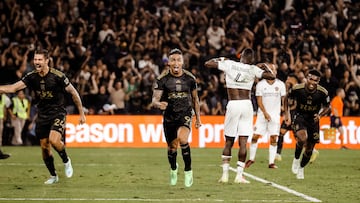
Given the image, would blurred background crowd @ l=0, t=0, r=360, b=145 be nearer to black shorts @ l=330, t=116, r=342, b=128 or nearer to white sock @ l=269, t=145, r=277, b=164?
black shorts @ l=330, t=116, r=342, b=128

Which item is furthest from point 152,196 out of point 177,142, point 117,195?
point 177,142

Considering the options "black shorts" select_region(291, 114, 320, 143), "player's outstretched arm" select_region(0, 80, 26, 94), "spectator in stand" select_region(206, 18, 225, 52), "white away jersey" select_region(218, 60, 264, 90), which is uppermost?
"spectator in stand" select_region(206, 18, 225, 52)

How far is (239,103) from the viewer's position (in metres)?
16.2

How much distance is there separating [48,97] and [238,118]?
3761 millimetres

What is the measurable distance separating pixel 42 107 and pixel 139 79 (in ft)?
49.1

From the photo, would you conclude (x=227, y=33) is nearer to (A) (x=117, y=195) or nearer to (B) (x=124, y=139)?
(B) (x=124, y=139)

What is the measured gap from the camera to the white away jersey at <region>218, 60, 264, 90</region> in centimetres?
1596

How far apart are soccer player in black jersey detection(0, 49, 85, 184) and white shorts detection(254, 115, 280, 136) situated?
6.98 meters

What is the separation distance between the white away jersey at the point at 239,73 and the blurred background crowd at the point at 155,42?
13.1 metres

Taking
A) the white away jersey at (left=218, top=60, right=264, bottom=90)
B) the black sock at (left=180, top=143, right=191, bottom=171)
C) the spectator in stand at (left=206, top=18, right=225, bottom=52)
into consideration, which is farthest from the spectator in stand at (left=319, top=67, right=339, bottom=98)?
the black sock at (left=180, top=143, right=191, bottom=171)

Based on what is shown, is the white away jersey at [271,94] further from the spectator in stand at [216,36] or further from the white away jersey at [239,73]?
the spectator in stand at [216,36]

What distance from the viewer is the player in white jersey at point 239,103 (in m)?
16.0

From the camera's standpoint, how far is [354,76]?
32.2 m

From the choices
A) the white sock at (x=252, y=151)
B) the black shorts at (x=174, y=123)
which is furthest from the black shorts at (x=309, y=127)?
the black shorts at (x=174, y=123)
